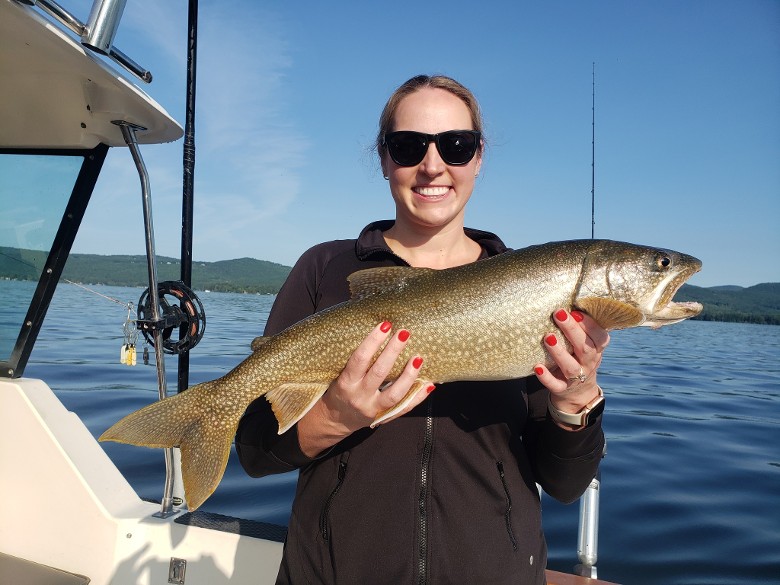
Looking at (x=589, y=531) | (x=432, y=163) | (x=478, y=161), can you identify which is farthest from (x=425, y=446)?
(x=589, y=531)

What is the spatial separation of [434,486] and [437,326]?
84cm

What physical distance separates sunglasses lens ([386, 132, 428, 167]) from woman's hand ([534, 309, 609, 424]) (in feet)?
4.00

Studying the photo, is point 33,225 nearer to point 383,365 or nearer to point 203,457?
point 203,457

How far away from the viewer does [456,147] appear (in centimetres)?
317

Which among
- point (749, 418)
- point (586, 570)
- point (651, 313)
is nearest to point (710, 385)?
A: point (749, 418)

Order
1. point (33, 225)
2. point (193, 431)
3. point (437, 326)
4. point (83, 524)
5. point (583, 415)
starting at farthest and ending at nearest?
point (33, 225) → point (83, 524) → point (193, 431) → point (437, 326) → point (583, 415)

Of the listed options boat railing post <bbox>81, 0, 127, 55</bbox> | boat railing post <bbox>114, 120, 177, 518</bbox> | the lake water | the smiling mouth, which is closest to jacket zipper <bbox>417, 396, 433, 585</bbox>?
the smiling mouth

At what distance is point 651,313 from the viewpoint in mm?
3104

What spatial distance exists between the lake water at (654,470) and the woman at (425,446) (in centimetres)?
379

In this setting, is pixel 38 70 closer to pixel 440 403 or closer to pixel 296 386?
pixel 296 386

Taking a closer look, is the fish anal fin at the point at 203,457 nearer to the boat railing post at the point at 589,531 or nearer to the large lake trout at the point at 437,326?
the large lake trout at the point at 437,326

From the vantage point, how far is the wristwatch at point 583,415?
2.77m

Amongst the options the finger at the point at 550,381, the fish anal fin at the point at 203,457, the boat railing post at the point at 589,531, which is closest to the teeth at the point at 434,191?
the finger at the point at 550,381

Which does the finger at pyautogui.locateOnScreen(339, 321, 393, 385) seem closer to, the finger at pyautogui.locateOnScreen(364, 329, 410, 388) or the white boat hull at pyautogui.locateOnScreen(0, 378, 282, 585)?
the finger at pyautogui.locateOnScreen(364, 329, 410, 388)
